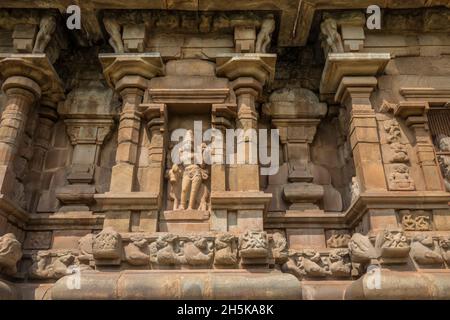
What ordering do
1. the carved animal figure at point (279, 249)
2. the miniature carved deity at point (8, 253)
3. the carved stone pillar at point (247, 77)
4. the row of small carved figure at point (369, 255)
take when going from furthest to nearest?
the carved stone pillar at point (247, 77), the carved animal figure at point (279, 249), the miniature carved deity at point (8, 253), the row of small carved figure at point (369, 255)

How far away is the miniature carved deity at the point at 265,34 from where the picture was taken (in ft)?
22.7

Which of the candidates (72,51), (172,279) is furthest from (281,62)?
(172,279)

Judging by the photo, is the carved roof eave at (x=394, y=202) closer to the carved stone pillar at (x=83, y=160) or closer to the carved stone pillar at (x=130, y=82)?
the carved stone pillar at (x=130, y=82)

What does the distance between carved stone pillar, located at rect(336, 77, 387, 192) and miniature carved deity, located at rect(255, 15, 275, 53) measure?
5.18 ft

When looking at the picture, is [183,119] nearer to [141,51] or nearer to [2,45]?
[141,51]

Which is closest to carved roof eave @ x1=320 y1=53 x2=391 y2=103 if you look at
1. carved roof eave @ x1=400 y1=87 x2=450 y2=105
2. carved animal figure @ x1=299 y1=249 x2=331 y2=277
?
carved roof eave @ x1=400 y1=87 x2=450 y2=105

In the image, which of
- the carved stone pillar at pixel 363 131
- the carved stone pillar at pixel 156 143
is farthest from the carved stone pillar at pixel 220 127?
the carved stone pillar at pixel 363 131

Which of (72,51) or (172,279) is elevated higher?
(72,51)

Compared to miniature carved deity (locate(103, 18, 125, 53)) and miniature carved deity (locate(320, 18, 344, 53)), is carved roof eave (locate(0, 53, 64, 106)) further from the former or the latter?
miniature carved deity (locate(320, 18, 344, 53))

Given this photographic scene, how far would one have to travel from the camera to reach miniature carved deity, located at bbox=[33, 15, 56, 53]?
272 inches

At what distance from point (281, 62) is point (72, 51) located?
4.43 m

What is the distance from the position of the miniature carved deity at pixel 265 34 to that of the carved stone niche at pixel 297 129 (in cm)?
107

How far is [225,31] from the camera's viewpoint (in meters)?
7.21
